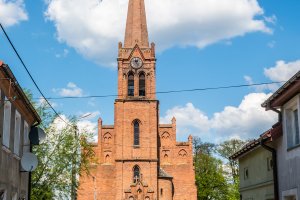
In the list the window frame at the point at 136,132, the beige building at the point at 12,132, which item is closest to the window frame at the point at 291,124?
the beige building at the point at 12,132

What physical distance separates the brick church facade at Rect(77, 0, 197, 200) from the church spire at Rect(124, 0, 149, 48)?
17cm

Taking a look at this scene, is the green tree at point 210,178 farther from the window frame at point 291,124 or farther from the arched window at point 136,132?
the window frame at point 291,124

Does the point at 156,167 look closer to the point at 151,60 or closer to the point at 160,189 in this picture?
the point at 160,189

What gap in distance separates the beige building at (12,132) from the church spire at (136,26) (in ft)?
137

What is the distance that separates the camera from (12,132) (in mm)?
14484

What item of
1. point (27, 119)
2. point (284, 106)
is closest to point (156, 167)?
point (27, 119)

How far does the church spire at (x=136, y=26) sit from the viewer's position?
59.0 m

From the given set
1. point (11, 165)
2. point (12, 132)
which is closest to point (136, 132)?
point (11, 165)

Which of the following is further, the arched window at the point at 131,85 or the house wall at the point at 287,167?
the arched window at the point at 131,85

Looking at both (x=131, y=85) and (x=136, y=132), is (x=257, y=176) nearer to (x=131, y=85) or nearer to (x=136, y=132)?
(x=136, y=132)

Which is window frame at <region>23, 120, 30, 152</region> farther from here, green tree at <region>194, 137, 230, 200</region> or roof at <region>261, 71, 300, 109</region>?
green tree at <region>194, 137, 230, 200</region>

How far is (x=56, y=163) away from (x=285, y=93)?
19530 millimetres

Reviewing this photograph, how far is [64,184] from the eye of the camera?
30016mm

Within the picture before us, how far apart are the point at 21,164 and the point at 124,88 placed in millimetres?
40593
